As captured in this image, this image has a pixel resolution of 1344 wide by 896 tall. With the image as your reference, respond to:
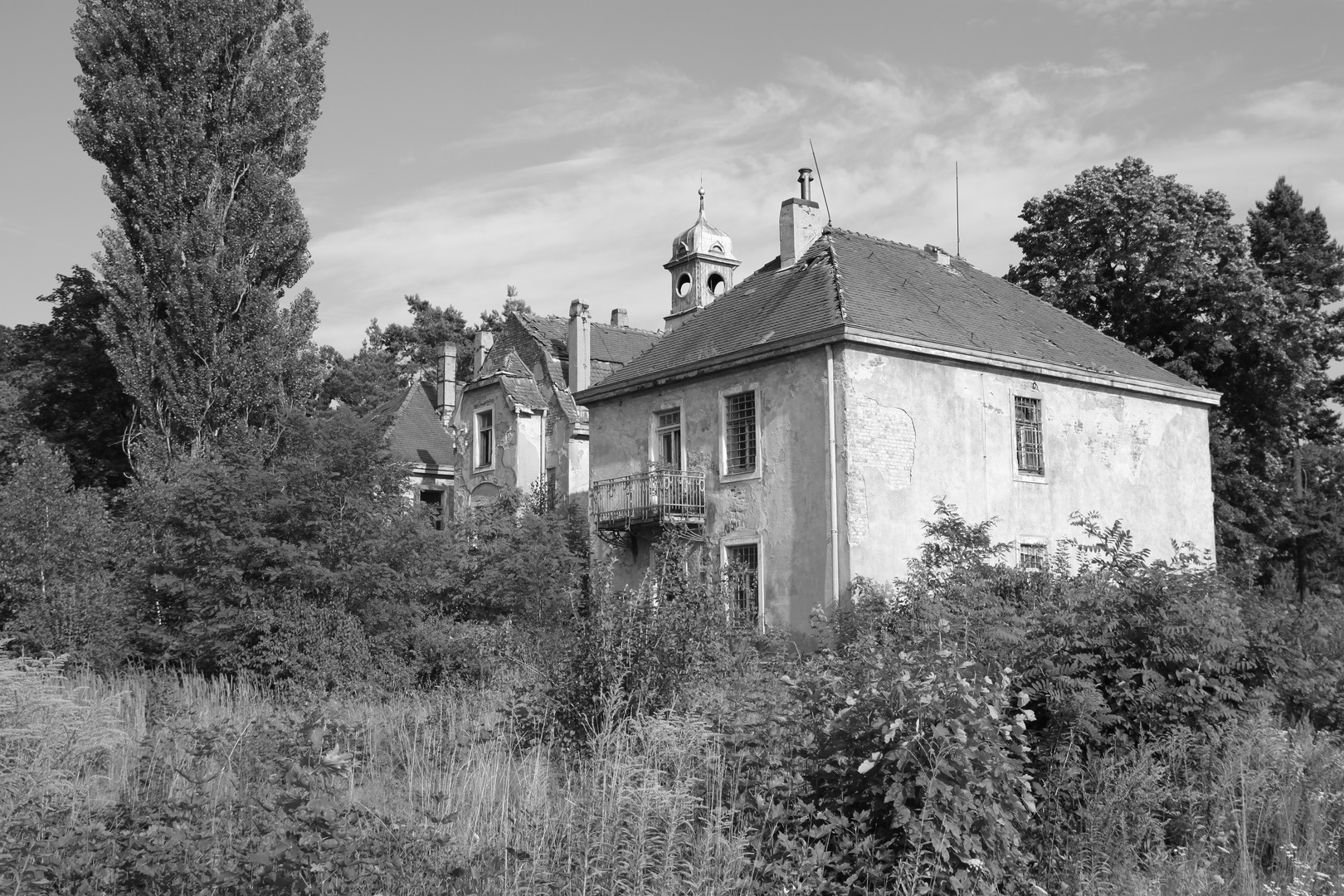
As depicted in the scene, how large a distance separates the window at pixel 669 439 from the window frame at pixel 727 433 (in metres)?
1.29

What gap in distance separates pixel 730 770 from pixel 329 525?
9695 mm

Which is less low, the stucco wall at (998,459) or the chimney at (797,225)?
the chimney at (797,225)

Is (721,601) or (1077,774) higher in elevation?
(721,601)

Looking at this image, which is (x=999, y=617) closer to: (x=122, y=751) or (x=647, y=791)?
(x=647, y=791)

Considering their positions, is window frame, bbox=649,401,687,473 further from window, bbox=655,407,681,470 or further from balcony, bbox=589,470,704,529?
balcony, bbox=589,470,704,529

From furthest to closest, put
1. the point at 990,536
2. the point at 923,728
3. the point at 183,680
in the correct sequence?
1. the point at 990,536
2. the point at 183,680
3. the point at 923,728

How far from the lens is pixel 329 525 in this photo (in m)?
16.0

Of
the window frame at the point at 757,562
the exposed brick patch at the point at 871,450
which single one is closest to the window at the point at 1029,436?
the exposed brick patch at the point at 871,450

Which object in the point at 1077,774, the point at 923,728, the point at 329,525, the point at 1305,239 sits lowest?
the point at 1077,774

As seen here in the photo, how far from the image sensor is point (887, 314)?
20828mm

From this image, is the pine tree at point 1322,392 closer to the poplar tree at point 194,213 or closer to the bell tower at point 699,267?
the bell tower at point 699,267

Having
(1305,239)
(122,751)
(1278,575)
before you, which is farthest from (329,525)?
(1305,239)

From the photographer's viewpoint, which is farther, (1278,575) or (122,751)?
(1278,575)

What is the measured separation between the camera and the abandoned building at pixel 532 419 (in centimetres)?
3031
